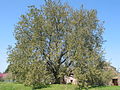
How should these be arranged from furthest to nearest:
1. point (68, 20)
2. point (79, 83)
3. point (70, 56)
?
point (68, 20) < point (70, 56) < point (79, 83)

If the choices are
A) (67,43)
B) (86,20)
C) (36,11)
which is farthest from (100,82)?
(36,11)

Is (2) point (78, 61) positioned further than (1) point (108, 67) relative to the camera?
No

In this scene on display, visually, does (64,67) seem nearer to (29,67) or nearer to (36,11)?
(29,67)

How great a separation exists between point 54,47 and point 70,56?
3172mm

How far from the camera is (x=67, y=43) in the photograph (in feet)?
110

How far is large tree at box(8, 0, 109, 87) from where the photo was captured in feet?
104

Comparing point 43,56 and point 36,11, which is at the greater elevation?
point 36,11

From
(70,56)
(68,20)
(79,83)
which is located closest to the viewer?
(79,83)

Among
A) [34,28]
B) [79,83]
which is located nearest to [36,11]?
[34,28]

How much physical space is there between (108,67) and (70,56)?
8009mm

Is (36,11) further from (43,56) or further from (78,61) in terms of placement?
(78,61)

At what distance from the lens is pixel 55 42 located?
3441 centimetres

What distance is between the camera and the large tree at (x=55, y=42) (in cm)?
3181

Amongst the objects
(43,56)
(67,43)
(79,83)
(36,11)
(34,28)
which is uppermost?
(36,11)
